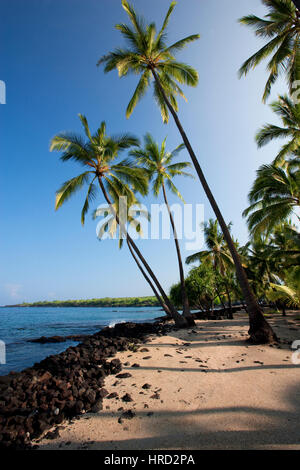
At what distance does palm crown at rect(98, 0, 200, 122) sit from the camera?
1113cm

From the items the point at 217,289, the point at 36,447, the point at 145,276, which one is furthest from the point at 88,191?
the point at 217,289

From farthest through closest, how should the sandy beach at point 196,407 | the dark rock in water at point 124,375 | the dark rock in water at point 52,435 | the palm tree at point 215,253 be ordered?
Answer: the palm tree at point 215,253
the dark rock in water at point 124,375
the dark rock in water at point 52,435
the sandy beach at point 196,407

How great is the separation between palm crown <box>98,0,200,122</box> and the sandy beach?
13253mm

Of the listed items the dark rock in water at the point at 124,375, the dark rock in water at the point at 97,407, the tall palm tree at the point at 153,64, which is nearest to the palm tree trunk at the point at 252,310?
the tall palm tree at the point at 153,64

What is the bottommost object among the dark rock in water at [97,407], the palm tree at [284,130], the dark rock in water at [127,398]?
the dark rock in water at [127,398]

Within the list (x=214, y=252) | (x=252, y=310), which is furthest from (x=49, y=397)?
(x=214, y=252)

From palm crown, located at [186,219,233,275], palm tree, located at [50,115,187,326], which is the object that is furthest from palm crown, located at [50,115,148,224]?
palm crown, located at [186,219,233,275]

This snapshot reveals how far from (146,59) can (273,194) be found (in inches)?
427

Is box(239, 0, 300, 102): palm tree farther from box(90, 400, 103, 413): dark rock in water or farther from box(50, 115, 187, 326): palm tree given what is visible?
box(90, 400, 103, 413): dark rock in water

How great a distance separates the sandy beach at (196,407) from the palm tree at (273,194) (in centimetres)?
910

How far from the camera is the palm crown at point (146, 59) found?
438 inches

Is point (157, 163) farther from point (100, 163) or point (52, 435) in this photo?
point (52, 435)

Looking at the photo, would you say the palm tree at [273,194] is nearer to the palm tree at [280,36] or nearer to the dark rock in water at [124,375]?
the palm tree at [280,36]

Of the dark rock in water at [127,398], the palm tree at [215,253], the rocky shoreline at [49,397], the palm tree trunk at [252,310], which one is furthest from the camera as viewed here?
the palm tree at [215,253]
